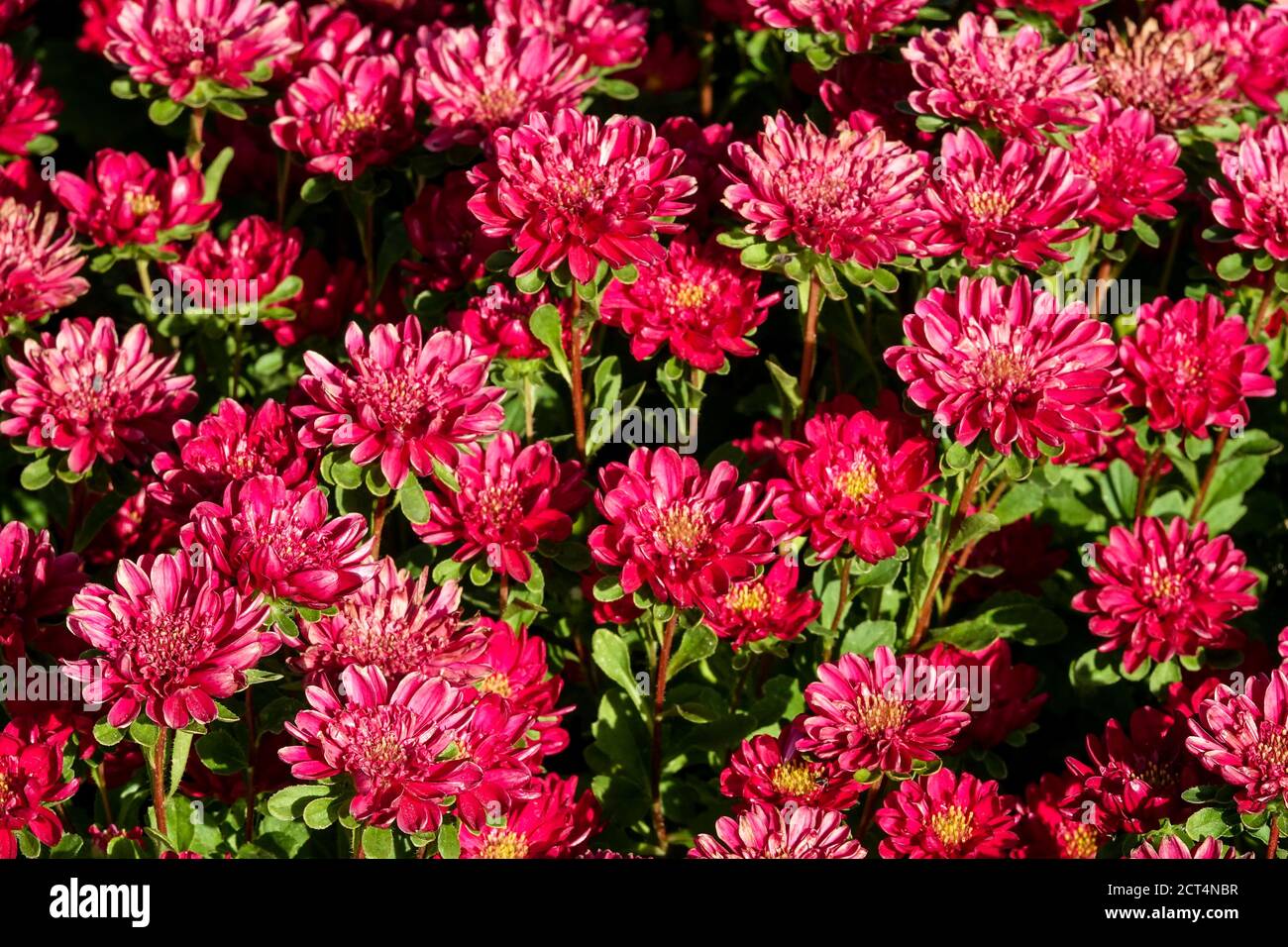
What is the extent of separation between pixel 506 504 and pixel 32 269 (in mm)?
950

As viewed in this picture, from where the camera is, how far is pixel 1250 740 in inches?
84.8

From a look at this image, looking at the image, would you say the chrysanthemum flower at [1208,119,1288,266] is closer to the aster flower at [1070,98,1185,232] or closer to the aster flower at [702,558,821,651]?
the aster flower at [1070,98,1185,232]

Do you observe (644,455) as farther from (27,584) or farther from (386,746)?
(27,584)

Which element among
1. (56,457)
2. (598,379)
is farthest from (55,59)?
(598,379)

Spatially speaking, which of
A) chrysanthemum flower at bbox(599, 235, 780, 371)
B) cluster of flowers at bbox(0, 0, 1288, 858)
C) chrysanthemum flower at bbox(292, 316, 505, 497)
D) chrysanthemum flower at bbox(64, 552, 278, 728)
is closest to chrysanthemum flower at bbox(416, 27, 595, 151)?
cluster of flowers at bbox(0, 0, 1288, 858)

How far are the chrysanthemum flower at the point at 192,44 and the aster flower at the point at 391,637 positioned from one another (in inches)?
42.9

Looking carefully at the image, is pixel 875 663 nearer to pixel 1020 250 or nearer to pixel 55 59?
pixel 1020 250

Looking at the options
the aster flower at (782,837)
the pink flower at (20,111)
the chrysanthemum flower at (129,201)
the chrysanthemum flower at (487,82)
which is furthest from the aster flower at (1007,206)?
the pink flower at (20,111)

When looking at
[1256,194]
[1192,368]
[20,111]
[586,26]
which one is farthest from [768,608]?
[20,111]

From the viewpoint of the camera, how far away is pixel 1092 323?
2.24 m

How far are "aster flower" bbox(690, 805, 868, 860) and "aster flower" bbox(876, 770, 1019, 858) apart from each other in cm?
14

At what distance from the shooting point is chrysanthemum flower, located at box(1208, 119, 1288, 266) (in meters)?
2.50

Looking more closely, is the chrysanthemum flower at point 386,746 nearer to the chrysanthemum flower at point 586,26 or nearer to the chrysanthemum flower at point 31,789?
the chrysanthemum flower at point 31,789
